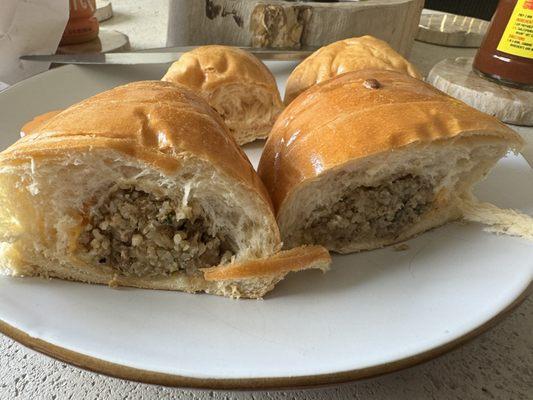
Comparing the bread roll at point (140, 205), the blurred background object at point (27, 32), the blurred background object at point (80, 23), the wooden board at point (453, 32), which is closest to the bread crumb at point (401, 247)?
the bread roll at point (140, 205)

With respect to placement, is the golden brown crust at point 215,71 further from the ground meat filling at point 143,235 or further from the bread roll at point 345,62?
the ground meat filling at point 143,235

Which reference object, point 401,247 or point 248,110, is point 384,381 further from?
point 248,110

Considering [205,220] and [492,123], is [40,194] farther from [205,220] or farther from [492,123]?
[492,123]

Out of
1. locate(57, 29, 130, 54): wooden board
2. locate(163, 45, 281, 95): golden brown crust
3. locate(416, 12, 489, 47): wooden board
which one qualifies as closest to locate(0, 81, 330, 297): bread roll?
locate(163, 45, 281, 95): golden brown crust

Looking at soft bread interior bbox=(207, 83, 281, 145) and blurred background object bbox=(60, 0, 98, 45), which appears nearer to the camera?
soft bread interior bbox=(207, 83, 281, 145)

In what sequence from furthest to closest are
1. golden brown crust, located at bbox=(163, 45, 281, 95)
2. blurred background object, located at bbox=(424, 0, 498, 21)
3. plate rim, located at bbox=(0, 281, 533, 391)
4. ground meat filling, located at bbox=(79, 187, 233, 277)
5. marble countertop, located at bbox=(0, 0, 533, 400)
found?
1. blurred background object, located at bbox=(424, 0, 498, 21)
2. golden brown crust, located at bbox=(163, 45, 281, 95)
3. ground meat filling, located at bbox=(79, 187, 233, 277)
4. marble countertop, located at bbox=(0, 0, 533, 400)
5. plate rim, located at bbox=(0, 281, 533, 391)

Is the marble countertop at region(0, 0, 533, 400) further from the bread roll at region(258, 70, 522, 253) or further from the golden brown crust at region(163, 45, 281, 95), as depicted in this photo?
the golden brown crust at region(163, 45, 281, 95)

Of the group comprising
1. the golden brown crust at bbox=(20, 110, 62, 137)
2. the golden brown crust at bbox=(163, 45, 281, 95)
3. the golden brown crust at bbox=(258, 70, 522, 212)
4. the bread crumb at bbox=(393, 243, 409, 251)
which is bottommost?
the bread crumb at bbox=(393, 243, 409, 251)
